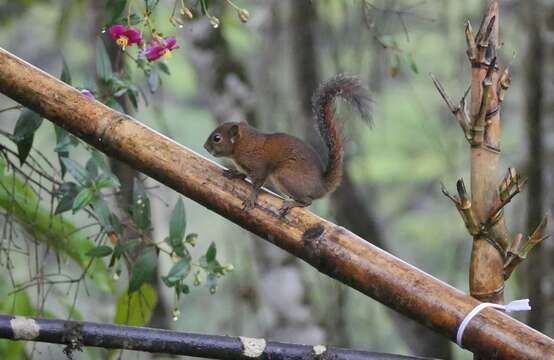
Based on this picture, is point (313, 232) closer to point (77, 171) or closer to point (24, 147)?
point (77, 171)

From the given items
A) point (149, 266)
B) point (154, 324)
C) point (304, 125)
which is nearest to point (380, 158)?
point (304, 125)

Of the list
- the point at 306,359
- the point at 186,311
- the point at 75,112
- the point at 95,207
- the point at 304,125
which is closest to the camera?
the point at 306,359

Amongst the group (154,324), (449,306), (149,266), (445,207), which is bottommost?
(449,306)

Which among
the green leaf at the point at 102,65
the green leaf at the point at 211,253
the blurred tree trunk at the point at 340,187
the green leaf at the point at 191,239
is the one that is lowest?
the green leaf at the point at 211,253

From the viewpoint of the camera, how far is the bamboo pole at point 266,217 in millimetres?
1715

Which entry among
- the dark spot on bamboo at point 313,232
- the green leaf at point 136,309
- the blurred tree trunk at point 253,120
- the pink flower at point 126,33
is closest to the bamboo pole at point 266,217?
the dark spot on bamboo at point 313,232

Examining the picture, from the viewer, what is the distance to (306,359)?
5.45 feet

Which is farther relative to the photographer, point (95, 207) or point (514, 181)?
point (95, 207)

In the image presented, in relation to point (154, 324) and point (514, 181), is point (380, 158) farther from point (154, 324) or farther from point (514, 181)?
point (514, 181)

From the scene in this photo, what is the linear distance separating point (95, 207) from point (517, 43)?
372 centimetres

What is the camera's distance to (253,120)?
4.09 m

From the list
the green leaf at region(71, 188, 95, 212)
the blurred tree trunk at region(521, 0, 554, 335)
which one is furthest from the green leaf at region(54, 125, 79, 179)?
the blurred tree trunk at region(521, 0, 554, 335)

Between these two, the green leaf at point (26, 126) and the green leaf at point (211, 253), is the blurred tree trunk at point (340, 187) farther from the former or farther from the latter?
the green leaf at point (26, 126)

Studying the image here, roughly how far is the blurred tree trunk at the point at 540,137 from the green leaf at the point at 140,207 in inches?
89.1
